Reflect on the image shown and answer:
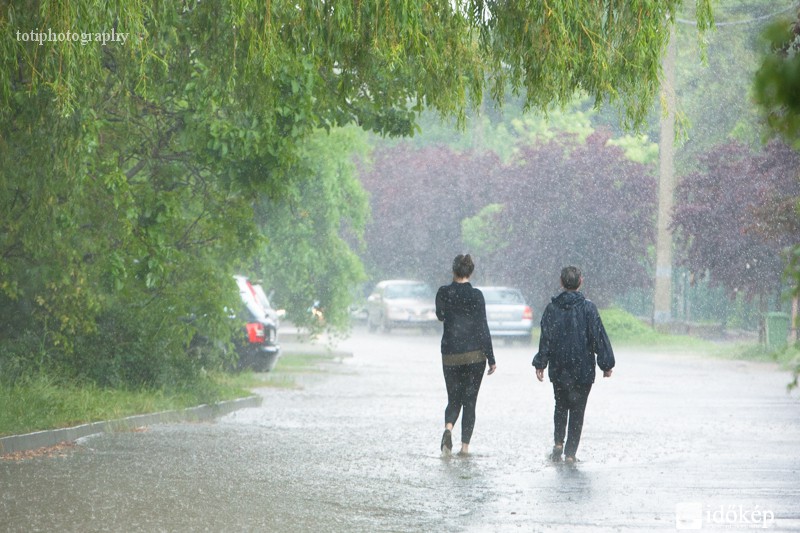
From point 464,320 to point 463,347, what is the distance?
0.77ft

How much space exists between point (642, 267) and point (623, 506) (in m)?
35.8

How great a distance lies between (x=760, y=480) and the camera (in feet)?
34.2

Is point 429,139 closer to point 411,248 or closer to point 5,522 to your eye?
point 411,248

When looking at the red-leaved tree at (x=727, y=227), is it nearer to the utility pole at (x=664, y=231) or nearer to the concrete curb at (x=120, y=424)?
the utility pole at (x=664, y=231)

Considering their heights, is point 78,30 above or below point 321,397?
above

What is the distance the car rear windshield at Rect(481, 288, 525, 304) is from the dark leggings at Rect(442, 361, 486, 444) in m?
27.1

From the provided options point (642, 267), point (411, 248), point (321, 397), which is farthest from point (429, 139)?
point (321, 397)

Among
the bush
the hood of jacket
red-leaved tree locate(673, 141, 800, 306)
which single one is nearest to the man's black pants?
the hood of jacket

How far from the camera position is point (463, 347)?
12.2 m

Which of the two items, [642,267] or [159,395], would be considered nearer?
[159,395]

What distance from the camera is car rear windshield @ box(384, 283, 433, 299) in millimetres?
46781

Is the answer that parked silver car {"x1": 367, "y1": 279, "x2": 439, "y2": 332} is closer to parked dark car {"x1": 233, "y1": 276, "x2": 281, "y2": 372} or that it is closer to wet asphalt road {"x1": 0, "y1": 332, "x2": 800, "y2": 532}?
parked dark car {"x1": 233, "y1": 276, "x2": 281, "y2": 372}

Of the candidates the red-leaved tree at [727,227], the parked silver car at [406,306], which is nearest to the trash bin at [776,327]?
the red-leaved tree at [727,227]

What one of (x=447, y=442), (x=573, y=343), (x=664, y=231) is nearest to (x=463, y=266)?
(x=573, y=343)
